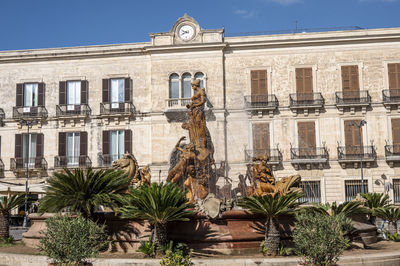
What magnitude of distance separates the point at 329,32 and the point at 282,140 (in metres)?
7.92

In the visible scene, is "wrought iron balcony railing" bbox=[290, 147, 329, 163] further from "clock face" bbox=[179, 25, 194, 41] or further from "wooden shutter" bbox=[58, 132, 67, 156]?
"wooden shutter" bbox=[58, 132, 67, 156]

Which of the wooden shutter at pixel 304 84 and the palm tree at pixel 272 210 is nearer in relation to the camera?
the palm tree at pixel 272 210

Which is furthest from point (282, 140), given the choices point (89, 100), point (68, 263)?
point (68, 263)

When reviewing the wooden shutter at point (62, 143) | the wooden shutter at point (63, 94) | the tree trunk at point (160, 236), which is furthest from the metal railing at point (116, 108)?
the tree trunk at point (160, 236)

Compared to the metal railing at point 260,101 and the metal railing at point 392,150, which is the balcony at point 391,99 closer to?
the metal railing at point 392,150

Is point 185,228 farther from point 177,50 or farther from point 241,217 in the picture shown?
point 177,50

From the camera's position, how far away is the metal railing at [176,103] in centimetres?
3278

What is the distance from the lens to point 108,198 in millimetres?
12867

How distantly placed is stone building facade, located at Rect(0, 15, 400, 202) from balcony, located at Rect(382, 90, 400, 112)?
64 millimetres

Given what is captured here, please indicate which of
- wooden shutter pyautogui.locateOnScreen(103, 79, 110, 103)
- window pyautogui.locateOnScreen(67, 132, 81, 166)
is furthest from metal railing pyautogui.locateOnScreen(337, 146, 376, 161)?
window pyautogui.locateOnScreen(67, 132, 81, 166)

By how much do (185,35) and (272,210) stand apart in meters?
23.6

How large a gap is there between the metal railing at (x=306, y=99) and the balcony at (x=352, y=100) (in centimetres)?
113

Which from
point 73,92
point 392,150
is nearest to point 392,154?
point 392,150

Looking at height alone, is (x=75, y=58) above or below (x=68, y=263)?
above
